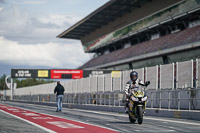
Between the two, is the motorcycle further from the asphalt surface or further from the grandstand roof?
the grandstand roof

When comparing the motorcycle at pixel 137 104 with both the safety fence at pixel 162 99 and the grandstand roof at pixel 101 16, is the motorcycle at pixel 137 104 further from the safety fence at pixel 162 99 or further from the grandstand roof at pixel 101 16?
the grandstand roof at pixel 101 16

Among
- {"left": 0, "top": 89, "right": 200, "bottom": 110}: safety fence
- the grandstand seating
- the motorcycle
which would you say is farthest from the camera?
the grandstand seating

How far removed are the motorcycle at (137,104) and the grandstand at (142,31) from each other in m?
31.2

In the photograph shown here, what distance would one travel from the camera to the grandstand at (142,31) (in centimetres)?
4703

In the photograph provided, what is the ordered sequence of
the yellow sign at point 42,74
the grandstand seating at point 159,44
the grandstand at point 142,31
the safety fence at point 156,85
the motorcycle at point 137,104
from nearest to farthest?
the motorcycle at point 137,104 < the safety fence at point 156,85 < the grandstand seating at point 159,44 < the grandstand at point 142,31 < the yellow sign at point 42,74

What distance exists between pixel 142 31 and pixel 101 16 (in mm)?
12461

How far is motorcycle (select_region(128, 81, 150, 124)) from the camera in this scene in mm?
11734

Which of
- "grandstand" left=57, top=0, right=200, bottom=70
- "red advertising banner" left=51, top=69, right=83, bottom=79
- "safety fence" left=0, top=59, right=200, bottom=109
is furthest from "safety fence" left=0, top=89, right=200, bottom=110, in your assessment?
"red advertising banner" left=51, top=69, right=83, bottom=79

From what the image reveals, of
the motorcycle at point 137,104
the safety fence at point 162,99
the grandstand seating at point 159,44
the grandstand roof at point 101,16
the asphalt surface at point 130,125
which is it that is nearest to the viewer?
the asphalt surface at point 130,125

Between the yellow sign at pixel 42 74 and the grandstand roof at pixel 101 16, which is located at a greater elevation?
the grandstand roof at pixel 101 16

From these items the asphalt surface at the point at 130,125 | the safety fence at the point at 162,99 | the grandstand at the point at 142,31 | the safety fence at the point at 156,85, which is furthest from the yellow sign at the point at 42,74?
the asphalt surface at the point at 130,125

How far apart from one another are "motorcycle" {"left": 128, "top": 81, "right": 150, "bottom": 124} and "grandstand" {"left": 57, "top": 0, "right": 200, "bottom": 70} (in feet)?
102

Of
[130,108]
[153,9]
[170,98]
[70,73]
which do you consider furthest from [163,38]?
[130,108]

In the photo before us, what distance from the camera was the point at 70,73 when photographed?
226 feet
